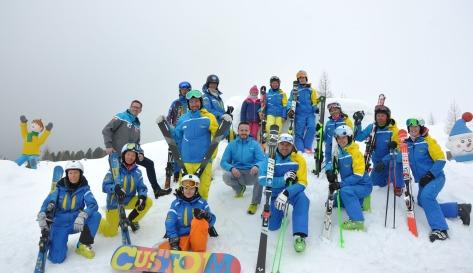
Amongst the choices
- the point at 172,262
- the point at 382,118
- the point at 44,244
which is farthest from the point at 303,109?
the point at 44,244

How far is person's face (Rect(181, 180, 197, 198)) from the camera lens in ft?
17.1

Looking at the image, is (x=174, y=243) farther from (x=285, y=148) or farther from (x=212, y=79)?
(x=212, y=79)

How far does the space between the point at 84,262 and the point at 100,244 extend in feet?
1.83

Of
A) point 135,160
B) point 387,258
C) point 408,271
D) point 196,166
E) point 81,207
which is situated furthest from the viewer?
point 196,166

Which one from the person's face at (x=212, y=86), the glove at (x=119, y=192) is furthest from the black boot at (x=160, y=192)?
the person's face at (x=212, y=86)

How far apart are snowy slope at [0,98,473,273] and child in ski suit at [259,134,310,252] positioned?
1.05ft

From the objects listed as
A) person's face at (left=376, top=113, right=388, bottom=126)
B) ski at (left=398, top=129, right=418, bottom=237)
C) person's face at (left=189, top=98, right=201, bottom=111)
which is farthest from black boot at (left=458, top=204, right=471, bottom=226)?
person's face at (left=189, top=98, right=201, bottom=111)

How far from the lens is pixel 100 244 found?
548 centimetres

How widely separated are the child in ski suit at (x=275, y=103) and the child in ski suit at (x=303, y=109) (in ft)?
0.76

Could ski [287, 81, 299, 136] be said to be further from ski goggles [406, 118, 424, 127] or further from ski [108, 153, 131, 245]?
ski [108, 153, 131, 245]

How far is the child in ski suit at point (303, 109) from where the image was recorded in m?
9.46

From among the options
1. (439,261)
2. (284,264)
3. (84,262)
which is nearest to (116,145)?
(84,262)

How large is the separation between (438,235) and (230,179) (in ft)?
12.6

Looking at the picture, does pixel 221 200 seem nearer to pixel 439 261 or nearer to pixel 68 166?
pixel 68 166
